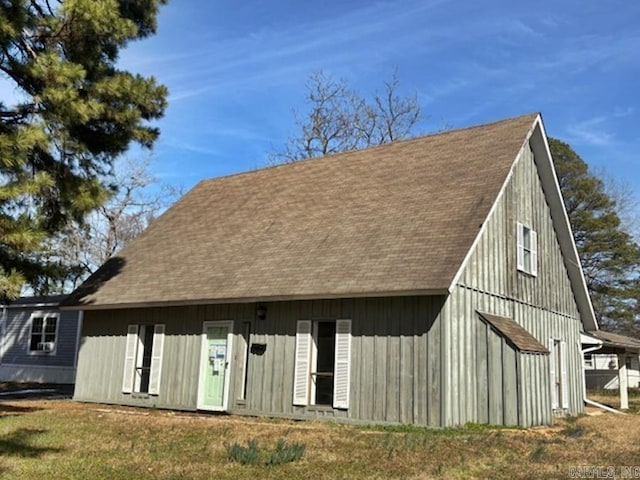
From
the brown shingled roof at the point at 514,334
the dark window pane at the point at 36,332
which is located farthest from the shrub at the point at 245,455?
the dark window pane at the point at 36,332

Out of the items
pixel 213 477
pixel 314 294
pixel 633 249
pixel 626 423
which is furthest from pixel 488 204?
pixel 633 249

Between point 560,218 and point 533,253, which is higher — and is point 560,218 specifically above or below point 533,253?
above

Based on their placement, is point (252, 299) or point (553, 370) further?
point (553, 370)

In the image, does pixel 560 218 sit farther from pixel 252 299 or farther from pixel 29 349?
pixel 29 349

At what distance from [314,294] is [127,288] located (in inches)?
258

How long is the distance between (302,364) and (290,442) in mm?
4074

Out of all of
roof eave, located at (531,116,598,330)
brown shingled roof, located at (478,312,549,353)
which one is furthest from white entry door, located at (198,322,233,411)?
roof eave, located at (531,116,598,330)

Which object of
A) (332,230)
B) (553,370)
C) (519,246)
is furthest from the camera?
(553,370)

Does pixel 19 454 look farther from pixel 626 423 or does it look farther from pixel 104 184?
pixel 626 423

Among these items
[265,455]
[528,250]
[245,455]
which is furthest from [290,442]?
[528,250]

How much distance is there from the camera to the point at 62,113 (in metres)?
12.7

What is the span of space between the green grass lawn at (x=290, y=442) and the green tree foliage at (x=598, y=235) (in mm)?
26559

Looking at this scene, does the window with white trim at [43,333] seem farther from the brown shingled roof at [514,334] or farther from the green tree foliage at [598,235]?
the green tree foliage at [598,235]

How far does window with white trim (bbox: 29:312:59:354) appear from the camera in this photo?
25938 mm
